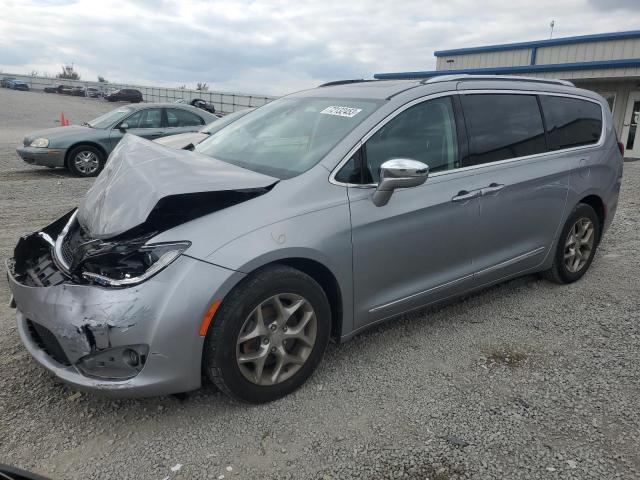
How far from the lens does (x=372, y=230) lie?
308cm

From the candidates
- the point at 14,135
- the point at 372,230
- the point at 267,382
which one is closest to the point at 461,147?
the point at 372,230

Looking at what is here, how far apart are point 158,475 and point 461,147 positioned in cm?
275

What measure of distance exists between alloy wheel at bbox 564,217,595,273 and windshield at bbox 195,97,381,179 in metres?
2.41

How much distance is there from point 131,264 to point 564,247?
12.1ft

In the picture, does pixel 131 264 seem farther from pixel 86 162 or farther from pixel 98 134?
pixel 98 134

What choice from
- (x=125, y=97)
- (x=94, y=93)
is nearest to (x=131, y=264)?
(x=125, y=97)

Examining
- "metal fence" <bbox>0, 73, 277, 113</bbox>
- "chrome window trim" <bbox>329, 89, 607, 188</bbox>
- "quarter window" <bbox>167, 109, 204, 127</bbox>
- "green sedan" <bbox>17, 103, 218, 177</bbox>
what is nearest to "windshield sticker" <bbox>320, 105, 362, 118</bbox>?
"chrome window trim" <bbox>329, 89, 607, 188</bbox>

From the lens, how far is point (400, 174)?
9.53ft

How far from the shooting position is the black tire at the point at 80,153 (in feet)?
32.7

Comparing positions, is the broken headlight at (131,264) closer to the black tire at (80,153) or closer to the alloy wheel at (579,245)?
the alloy wheel at (579,245)

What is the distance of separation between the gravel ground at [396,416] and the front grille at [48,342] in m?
0.37

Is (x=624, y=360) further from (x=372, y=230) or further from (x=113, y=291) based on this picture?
(x=113, y=291)

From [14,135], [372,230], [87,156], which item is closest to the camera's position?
[372,230]

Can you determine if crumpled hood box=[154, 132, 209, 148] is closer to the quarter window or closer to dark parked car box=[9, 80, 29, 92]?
the quarter window
